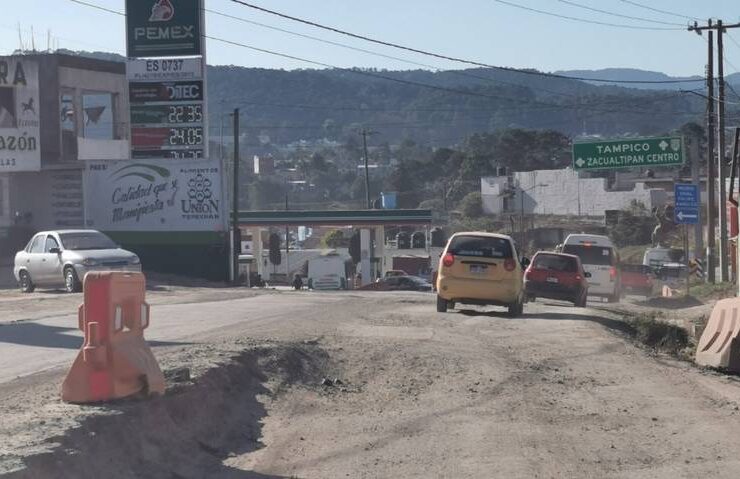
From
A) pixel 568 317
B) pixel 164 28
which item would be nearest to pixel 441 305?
pixel 568 317

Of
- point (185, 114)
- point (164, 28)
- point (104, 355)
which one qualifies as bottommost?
point (104, 355)

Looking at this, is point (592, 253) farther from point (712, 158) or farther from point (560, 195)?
point (560, 195)

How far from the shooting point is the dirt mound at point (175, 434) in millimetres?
7418

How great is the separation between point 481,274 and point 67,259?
39.0ft

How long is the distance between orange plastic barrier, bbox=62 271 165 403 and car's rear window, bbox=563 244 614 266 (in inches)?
1098

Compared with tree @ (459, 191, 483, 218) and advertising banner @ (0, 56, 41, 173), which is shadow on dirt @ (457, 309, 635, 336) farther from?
tree @ (459, 191, 483, 218)

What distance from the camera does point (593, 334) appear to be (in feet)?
58.4

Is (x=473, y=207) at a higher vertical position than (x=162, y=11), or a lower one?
lower

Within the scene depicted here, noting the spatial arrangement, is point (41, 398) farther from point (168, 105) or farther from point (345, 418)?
point (168, 105)

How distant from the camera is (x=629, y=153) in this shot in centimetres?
4581

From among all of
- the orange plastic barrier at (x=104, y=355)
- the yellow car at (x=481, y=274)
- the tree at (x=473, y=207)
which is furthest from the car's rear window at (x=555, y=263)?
the tree at (x=473, y=207)

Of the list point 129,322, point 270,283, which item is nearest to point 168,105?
point 270,283

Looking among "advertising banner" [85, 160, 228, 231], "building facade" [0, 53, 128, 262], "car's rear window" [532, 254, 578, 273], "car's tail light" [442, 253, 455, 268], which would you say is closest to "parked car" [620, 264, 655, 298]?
"car's rear window" [532, 254, 578, 273]

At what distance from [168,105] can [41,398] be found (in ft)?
103
